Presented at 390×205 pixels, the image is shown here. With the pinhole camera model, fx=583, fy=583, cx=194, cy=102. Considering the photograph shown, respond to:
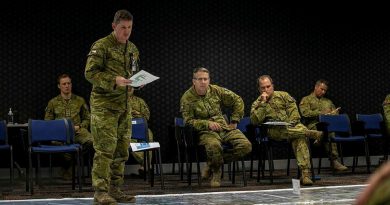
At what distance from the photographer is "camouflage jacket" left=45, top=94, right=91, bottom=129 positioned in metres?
7.89

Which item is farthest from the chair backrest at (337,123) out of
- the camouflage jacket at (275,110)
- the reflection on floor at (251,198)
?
the reflection on floor at (251,198)

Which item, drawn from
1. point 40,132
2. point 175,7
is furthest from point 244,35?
point 40,132

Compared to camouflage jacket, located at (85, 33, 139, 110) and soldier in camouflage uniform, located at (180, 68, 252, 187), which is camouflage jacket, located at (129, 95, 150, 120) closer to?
soldier in camouflage uniform, located at (180, 68, 252, 187)

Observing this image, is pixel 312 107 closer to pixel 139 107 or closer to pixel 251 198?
pixel 139 107

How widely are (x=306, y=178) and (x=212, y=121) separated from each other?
1.21m

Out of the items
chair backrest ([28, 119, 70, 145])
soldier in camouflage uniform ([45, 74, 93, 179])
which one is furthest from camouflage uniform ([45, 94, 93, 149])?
chair backrest ([28, 119, 70, 145])

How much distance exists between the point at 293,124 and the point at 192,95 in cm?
125

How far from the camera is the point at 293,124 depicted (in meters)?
6.81

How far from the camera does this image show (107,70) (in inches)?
170

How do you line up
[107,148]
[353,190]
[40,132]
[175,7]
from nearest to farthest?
[107,148]
[353,190]
[40,132]
[175,7]

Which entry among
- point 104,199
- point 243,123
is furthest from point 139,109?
point 104,199

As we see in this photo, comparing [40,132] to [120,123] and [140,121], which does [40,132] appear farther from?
[120,123]

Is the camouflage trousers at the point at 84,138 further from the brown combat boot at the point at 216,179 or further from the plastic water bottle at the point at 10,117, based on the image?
the brown combat boot at the point at 216,179

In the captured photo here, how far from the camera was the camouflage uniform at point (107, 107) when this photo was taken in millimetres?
4230
